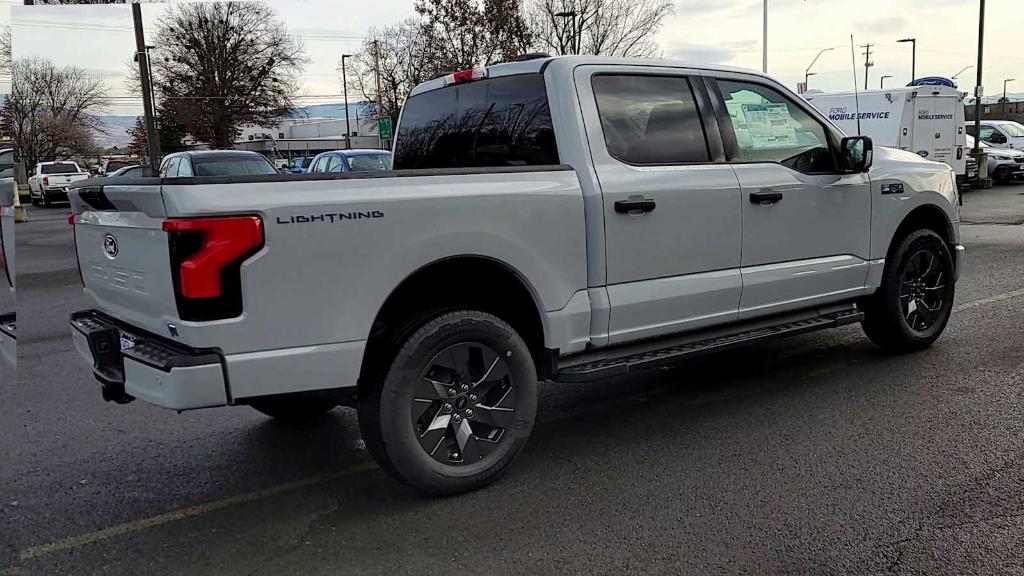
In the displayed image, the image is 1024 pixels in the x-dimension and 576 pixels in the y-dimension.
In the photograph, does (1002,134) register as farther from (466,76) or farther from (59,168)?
(59,168)

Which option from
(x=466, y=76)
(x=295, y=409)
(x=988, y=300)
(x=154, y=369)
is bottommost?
(x=988, y=300)

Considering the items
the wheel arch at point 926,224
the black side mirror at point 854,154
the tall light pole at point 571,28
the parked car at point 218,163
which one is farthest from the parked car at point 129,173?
the tall light pole at point 571,28

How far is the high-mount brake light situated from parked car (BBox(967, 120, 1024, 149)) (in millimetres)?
27080

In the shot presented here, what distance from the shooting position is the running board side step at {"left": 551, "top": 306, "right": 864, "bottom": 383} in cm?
403

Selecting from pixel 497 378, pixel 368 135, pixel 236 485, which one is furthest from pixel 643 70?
pixel 368 135

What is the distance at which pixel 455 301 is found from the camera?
382cm

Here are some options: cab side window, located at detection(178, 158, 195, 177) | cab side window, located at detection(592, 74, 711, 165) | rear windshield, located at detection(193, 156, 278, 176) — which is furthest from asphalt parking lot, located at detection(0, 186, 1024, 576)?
cab side window, located at detection(178, 158, 195, 177)

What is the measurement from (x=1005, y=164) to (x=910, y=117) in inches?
327

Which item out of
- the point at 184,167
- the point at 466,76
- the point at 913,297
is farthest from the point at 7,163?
the point at 184,167

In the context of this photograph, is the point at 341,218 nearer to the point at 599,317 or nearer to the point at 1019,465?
the point at 599,317

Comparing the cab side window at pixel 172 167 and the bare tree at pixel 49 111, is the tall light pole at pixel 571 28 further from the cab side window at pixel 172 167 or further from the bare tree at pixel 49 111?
the bare tree at pixel 49 111

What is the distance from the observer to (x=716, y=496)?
361 cm

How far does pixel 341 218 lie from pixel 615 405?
2.41m

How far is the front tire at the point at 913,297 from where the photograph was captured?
556cm
